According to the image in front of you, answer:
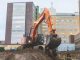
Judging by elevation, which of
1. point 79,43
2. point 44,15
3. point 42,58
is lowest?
point 79,43

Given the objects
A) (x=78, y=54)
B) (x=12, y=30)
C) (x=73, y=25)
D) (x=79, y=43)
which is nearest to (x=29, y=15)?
(x=12, y=30)

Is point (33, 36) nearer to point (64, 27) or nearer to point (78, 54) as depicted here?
point (78, 54)

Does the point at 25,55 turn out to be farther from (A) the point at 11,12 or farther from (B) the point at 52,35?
(A) the point at 11,12

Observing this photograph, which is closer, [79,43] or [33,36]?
[33,36]

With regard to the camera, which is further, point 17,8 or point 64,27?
point 17,8

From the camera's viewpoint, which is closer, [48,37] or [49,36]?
[49,36]

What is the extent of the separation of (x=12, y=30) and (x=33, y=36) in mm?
119443

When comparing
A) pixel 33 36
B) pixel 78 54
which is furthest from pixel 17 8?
pixel 33 36

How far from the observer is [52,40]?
26.3 metres

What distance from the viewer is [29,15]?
157m

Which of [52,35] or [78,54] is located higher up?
[52,35]

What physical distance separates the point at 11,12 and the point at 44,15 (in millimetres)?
134991

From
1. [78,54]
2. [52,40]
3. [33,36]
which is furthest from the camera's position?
[78,54]

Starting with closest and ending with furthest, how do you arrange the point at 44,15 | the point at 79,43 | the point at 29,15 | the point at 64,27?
the point at 44,15
the point at 79,43
the point at 64,27
the point at 29,15
